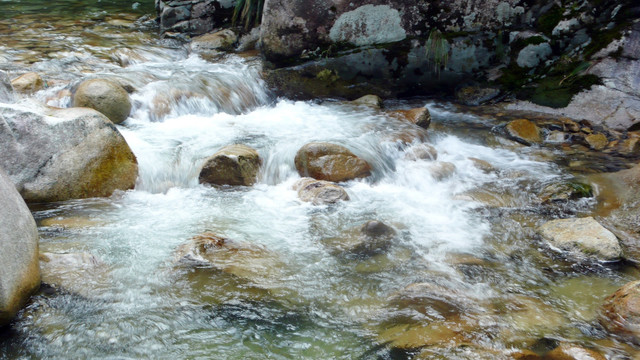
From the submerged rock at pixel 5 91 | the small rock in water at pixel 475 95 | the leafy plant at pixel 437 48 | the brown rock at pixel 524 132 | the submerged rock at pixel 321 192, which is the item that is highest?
the leafy plant at pixel 437 48

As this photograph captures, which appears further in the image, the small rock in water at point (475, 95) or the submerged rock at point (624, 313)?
the small rock in water at point (475, 95)

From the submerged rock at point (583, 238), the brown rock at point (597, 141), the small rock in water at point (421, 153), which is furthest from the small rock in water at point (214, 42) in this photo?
the submerged rock at point (583, 238)

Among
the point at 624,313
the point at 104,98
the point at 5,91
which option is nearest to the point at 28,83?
the point at 104,98

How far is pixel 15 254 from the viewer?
278cm

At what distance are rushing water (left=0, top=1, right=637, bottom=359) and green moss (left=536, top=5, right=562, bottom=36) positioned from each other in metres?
1.74

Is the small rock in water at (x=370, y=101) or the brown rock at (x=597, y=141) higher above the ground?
the brown rock at (x=597, y=141)

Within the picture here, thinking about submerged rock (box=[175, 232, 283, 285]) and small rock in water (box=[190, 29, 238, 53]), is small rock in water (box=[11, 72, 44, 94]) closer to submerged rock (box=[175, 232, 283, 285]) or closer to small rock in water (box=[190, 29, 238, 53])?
small rock in water (box=[190, 29, 238, 53])

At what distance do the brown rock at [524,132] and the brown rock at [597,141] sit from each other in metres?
0.58

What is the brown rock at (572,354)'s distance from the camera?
8.79ft

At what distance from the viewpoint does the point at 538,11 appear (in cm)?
734

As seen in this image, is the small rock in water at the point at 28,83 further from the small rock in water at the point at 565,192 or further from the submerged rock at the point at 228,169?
the small rock in water at the point at 565,192

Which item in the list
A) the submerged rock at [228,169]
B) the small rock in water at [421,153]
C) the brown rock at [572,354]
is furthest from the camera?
the small rock in water at [421,153]

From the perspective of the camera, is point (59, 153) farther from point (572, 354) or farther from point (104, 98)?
point (572, 354)

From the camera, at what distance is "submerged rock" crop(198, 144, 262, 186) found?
17.0ft
